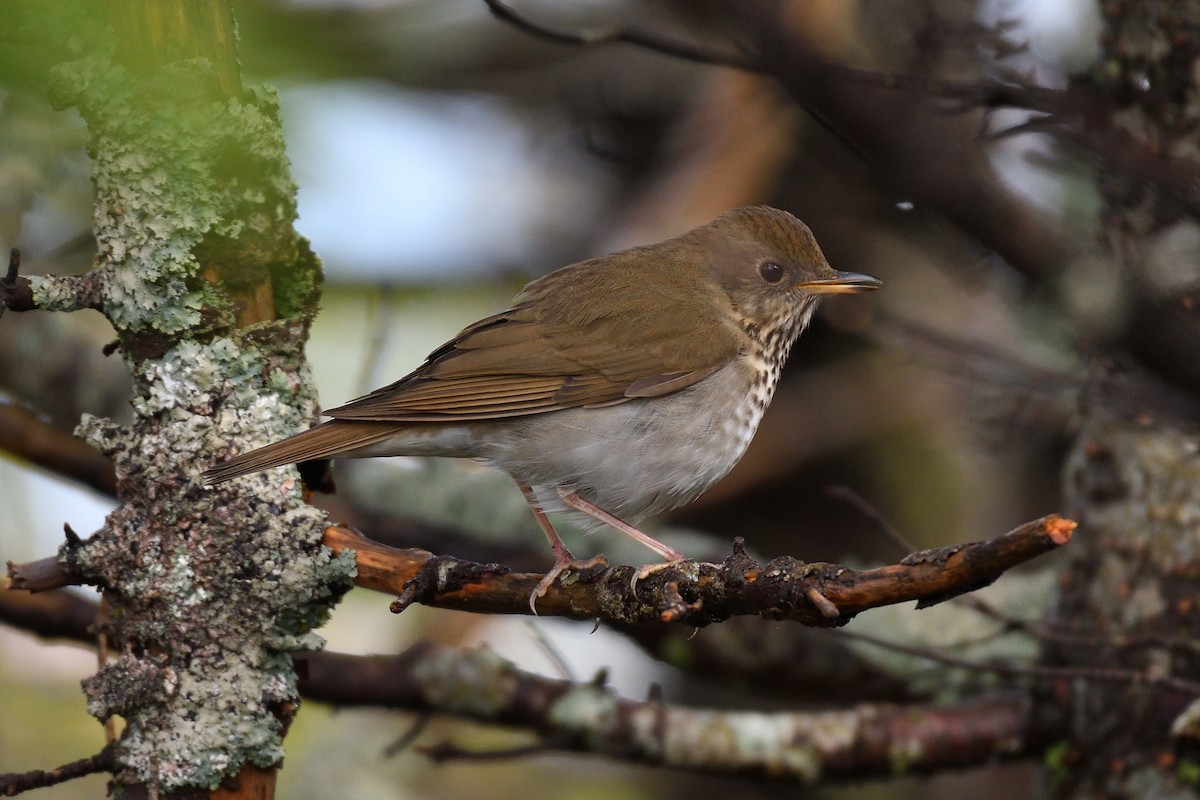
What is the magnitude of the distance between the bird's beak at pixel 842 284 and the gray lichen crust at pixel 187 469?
2368 millimetres

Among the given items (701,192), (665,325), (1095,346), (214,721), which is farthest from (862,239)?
(214,721)

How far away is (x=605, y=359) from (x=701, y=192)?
2751mm

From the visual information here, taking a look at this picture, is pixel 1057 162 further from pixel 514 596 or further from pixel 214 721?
pixel 214 721

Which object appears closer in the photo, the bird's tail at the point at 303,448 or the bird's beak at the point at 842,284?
the bird's tail at the point at 303,448

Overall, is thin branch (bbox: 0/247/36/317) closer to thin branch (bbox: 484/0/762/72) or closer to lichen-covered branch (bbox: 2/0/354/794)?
lichen-covered branch (bbox: 2/0/354/794)

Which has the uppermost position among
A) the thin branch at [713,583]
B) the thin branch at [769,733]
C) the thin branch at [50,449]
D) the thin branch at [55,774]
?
the thin branch at [50,449]

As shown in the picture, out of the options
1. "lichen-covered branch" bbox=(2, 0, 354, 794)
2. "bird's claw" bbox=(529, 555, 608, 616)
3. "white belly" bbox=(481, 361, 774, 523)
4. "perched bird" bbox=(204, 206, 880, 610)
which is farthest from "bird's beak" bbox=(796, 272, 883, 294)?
"lichen-covered branch" bbox=(2, 0, 354, 794)

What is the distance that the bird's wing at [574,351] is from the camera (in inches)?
150

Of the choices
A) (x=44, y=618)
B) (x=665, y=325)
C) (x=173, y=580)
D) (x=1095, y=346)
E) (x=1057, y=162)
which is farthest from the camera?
(x=665, y=325)

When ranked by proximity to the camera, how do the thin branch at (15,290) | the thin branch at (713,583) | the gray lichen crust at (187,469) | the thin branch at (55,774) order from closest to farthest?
the thin branch at (713,583), the thin branch at (55,774), the thin branch at (15,290), the gray lichen crust at (187,469)

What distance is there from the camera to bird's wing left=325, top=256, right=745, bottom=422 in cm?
380

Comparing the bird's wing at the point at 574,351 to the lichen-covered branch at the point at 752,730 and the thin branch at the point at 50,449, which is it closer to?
the lichen-covered branch at the point at 752,730

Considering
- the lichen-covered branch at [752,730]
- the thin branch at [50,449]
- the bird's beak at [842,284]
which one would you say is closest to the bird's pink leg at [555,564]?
the lichen-covered branch at [752,730]

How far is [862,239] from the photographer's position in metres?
6.96
